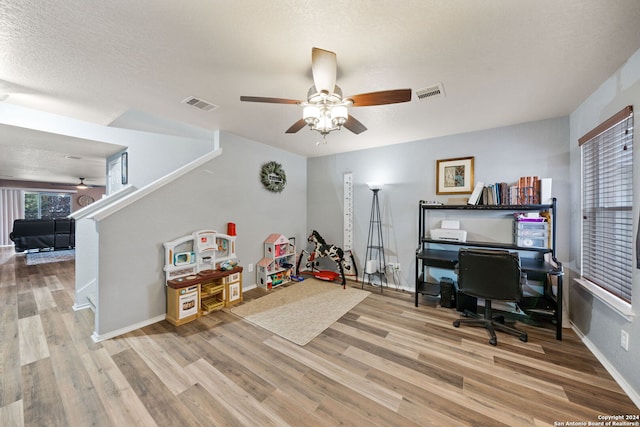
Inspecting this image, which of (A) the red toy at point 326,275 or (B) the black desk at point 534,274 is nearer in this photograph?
(B) the black desk at point 534,274

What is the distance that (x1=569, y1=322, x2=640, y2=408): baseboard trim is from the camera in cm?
156

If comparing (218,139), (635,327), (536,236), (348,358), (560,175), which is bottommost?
(348,358)

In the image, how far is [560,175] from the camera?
2666mm

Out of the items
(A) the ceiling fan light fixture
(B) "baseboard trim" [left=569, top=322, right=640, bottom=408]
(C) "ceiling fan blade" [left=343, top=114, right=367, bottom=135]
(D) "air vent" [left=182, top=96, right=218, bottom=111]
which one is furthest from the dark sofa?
(B) "baseboard trim" [left=569, top=322, right=640, bottom=408]

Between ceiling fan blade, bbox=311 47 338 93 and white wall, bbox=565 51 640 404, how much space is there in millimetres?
2103

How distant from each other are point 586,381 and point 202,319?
353 cm

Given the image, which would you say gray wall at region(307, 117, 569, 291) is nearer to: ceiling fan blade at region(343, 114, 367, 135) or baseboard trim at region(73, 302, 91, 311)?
ceiling fan blade at region(343, 114, 367, 135)

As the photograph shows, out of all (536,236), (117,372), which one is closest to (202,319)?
(117,372)

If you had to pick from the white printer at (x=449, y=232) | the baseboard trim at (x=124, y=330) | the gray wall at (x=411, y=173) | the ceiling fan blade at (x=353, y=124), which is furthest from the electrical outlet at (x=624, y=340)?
the baseboard trim at (x=124, y=330)

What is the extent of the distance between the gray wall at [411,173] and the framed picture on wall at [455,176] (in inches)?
2.9

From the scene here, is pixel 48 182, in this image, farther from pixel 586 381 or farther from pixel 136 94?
pixel 586 381

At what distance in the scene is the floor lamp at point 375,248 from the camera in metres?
3.84

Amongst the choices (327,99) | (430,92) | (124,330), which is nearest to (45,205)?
(124,330)

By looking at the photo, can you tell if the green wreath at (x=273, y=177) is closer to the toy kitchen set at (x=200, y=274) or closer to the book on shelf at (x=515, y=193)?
the toy kitchen set at (x=200, y=274)
